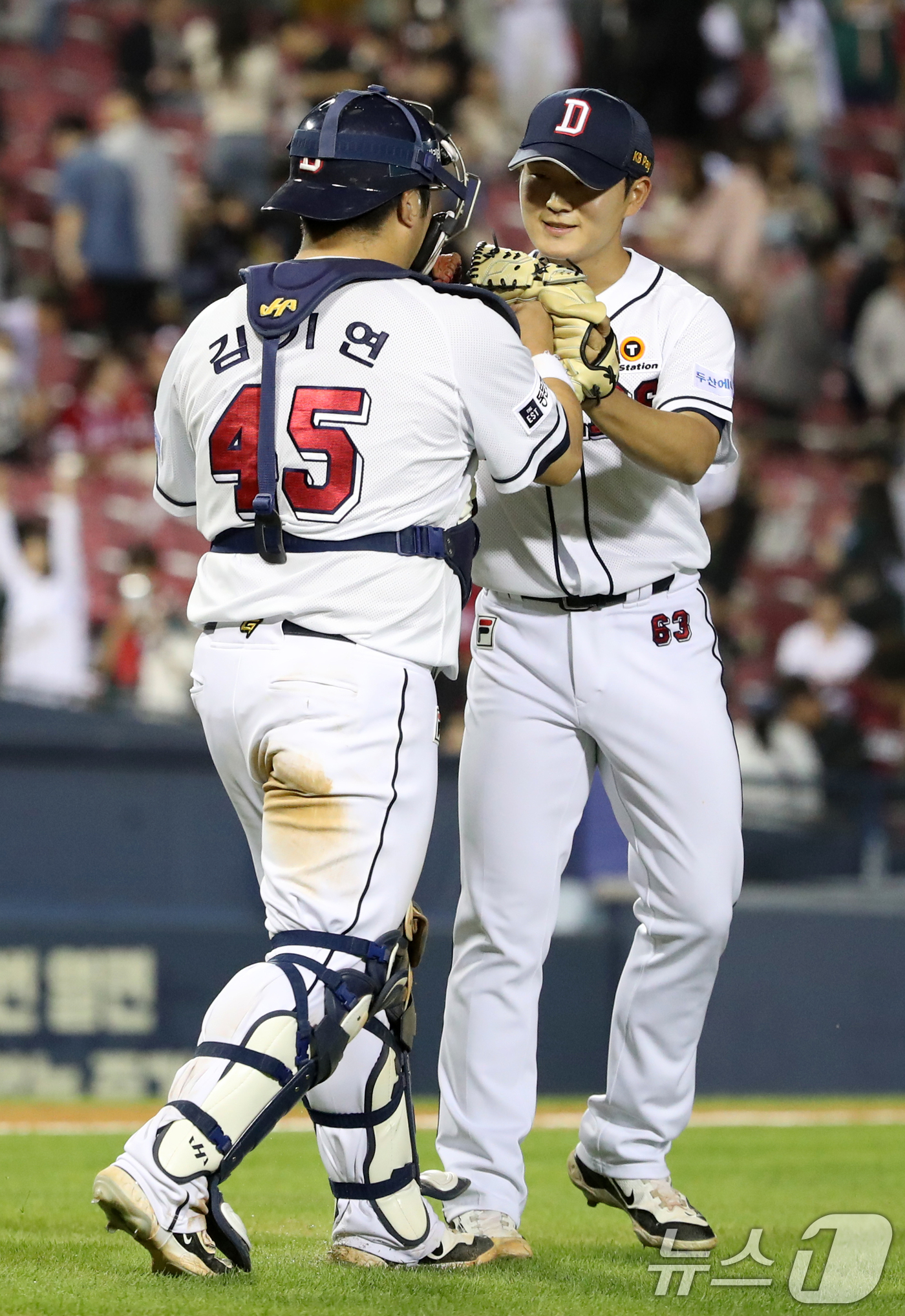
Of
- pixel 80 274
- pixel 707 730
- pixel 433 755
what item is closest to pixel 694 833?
pixel 707 730

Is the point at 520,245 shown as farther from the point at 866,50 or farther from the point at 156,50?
the point at 866,50

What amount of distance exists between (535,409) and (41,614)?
6192 millimetres

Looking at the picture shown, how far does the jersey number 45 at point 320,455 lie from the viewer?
3256mm

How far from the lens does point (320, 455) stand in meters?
3.25

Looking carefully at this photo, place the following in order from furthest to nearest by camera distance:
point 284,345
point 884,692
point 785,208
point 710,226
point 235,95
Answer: point 785,208 → point 235,95 → point 710,226 → point 884,692 → point 284,345

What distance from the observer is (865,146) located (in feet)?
47.4

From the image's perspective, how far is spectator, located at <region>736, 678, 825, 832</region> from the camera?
8.73m

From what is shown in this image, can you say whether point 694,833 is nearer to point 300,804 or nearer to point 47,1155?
point 300,804

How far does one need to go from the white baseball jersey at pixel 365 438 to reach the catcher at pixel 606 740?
58 centimetres

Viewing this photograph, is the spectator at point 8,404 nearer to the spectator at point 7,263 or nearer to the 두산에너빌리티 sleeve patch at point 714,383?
the spectator at point 7,263

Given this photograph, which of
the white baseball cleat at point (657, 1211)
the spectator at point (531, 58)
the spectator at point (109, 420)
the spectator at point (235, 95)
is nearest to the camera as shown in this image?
the white baseball cleat at point (657, 1211)

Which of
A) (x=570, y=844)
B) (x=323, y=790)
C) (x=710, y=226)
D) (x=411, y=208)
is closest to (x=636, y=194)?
(x=411, y=208)

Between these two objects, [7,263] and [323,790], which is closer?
[323,790]

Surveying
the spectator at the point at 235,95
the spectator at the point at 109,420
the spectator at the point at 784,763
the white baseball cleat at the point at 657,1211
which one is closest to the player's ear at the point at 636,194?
the white baseball cleat at the point at 657,1211
